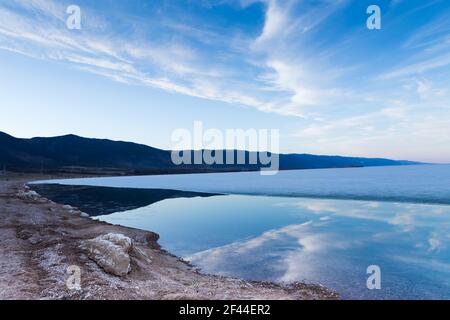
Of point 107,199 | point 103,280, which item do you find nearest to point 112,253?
point 103,280

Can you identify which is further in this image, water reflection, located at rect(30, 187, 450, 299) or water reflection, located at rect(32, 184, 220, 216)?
water reflection, located at rect(32, 184, 220, 216)

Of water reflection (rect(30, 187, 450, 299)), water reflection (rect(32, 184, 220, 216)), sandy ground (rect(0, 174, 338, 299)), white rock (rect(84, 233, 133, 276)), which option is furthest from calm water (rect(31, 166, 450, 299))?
white rock (rect(84, 233, 133, 276))


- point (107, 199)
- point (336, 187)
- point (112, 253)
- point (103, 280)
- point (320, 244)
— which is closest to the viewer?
point (103, 280)

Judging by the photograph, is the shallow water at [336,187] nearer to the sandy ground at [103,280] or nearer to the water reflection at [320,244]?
the water reflection at [320,244]

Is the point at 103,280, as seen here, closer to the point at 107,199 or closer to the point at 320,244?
the point at 320,244

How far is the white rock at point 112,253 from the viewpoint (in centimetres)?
1255

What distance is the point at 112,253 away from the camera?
43.5 ft

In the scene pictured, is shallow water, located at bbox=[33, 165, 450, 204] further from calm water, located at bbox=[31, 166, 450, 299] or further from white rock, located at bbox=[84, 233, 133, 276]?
white rock, located at bbox=[84, 233, 133, 276]

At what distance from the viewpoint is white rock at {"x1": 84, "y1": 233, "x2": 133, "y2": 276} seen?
1255 cm

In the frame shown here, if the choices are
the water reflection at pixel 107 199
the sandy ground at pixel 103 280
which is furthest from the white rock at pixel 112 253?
the water reflection at pixel 107 199
